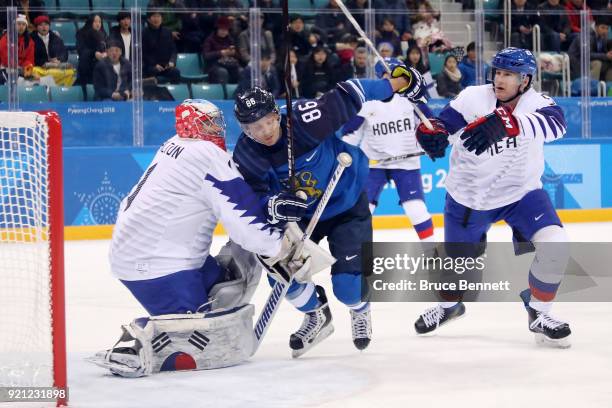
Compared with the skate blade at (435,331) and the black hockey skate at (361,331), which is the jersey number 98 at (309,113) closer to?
the black hockey skate at (361,331)

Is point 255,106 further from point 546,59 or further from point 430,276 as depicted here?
point 546,59

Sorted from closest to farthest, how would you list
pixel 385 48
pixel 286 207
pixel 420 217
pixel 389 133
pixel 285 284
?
1. pixel 286 207
2. pixel 285 284
3. pixel 420 217
4. pixel 389 133
5. pixel 385 48

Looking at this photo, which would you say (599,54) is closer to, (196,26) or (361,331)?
(196,26)

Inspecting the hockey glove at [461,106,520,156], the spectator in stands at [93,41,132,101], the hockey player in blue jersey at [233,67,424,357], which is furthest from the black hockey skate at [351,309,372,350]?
the spectator in stands at [93,41,132,101]

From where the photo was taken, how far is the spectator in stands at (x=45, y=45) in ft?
26.1

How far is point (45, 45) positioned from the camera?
314 inches

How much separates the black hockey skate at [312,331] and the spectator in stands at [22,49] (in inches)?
168

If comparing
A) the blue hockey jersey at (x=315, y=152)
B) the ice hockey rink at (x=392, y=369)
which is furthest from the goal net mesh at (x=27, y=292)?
the blue hockey jersey at (x=315, y=152)

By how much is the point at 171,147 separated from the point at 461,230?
1326mm

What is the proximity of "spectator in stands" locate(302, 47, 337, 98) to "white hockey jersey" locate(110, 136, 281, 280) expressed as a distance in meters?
4.88

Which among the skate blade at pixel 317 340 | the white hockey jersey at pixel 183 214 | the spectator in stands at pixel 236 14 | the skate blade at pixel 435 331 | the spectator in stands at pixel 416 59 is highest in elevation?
the spectator in stands at pixel 236 14

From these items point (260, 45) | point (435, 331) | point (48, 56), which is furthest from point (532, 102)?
point (48, 56)

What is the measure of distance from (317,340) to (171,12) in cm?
480

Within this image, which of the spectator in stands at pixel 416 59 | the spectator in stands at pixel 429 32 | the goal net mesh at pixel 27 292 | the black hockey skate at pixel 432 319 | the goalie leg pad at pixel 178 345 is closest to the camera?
the goal net mesh at pixel 27 292
